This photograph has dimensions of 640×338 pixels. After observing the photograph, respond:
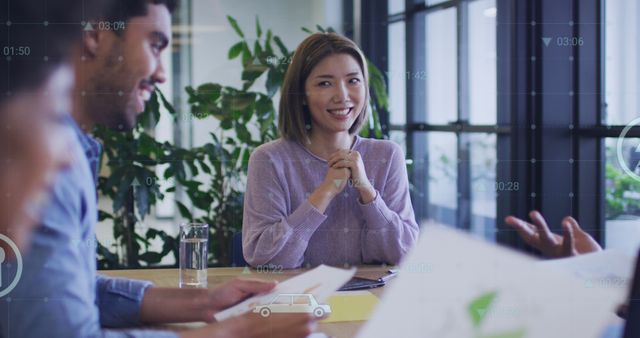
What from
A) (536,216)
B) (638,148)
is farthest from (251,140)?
(638,148)

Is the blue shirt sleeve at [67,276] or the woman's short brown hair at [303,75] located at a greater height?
the woman's short brown hair at [303,75]

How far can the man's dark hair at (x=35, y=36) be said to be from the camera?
1.24m

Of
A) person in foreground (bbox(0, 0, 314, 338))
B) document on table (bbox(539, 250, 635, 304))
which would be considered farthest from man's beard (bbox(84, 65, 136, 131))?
document on table (bbox(539, 250, 635, 304))

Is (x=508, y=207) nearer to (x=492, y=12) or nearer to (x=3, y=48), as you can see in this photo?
(x=492, y=12)

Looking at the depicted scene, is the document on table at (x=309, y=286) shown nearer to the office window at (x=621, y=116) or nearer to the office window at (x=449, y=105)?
the office window at (x=449, y=105)

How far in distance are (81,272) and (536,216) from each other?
0.76 meters

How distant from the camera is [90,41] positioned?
125cm

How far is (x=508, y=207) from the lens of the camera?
1.37 m

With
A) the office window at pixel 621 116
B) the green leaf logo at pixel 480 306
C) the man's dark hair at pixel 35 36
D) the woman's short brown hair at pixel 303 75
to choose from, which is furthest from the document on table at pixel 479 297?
the man's dark hair at pixel 35 36

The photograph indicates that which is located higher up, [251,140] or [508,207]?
[251,140]

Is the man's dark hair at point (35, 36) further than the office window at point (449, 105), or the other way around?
the office window at point (449, 105)

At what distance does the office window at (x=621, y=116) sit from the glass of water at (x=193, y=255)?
692 millimetres

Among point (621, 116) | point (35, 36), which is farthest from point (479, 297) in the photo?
point (35, 36)

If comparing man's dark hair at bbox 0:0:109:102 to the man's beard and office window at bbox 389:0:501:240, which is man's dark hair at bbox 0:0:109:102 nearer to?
the man's beard
